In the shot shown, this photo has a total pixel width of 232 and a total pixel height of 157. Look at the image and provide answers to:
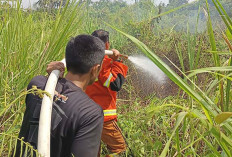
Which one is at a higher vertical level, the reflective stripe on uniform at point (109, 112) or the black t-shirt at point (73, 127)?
the black t-shirt at point (73, 127)

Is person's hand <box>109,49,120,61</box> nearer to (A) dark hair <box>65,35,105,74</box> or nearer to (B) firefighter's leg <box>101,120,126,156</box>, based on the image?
(B) firefighter's leg <box>101,120,126,156</box>

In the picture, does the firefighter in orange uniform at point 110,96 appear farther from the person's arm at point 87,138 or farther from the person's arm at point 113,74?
the person's arm at point 87,138

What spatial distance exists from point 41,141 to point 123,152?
1.83m

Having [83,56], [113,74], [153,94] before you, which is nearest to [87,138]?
[83,56]

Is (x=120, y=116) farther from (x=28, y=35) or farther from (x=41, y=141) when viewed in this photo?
(x=41, y=141)

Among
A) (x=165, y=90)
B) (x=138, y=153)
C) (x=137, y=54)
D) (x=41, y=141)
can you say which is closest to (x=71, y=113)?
(x=41, y=141)

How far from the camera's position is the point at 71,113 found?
1.33 m

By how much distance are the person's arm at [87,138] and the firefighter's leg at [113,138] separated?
1200mm

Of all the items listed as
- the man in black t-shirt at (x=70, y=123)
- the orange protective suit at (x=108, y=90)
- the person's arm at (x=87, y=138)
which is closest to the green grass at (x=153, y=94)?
the man in black t-shirt at (x=70, y=123)

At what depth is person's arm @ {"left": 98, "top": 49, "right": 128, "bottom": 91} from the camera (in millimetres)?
2473

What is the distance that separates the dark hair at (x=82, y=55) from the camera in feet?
5.00

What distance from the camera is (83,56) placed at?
1.53 m

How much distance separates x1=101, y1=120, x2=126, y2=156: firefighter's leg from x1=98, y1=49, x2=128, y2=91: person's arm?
320mm

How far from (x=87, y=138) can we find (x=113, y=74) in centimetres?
124
